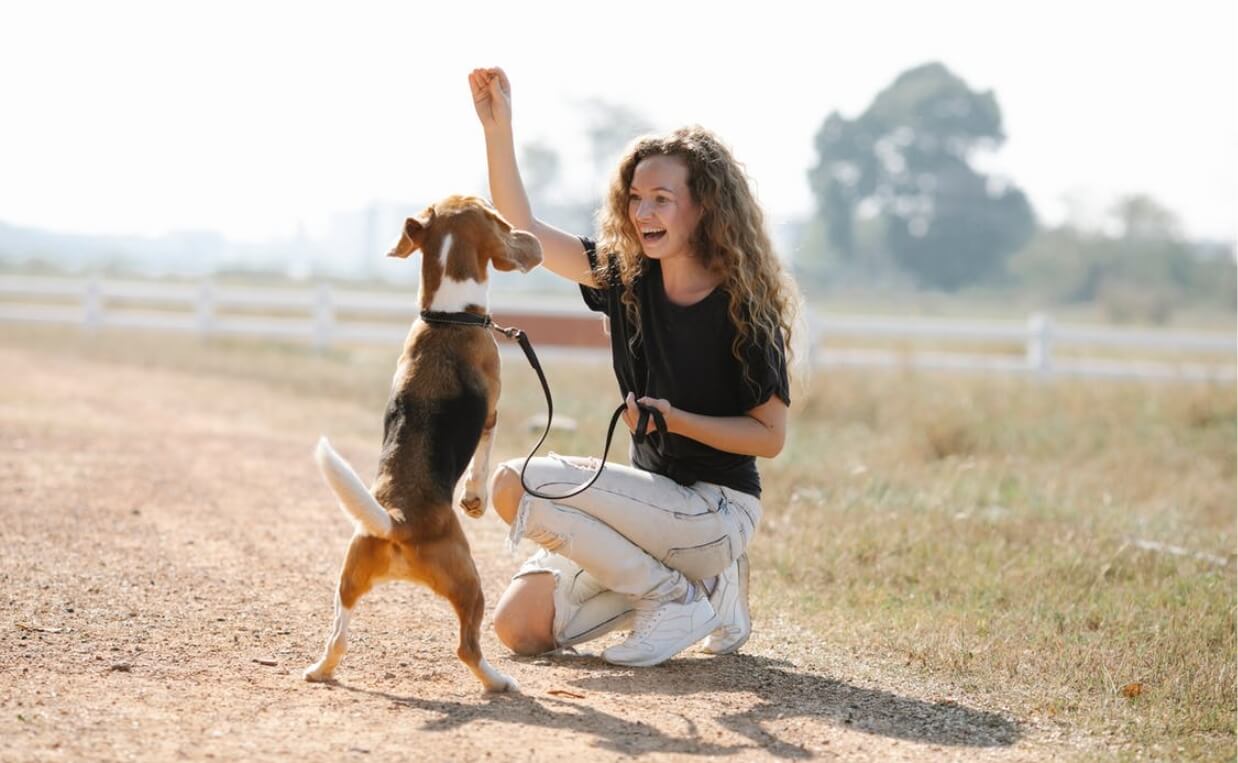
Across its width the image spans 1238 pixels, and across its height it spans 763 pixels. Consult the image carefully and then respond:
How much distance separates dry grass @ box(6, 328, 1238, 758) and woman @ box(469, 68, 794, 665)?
64 cm

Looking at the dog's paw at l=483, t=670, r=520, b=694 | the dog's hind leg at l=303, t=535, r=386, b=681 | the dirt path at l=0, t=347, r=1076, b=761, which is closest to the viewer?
the dirt path at l=0, t=347, r=1076, b=761

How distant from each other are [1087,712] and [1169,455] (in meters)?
8.12

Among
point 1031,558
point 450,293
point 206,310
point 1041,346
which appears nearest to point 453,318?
point 450,293

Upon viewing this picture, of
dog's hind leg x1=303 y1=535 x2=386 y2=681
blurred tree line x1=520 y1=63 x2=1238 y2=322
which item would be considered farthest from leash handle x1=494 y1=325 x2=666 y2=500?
blurred tree line x1=520 y1=63 x2=1238 y2=322

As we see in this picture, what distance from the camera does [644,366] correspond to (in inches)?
215

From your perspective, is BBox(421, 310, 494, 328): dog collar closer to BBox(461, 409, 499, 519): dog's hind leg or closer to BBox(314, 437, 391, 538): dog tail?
BBox(461, 409, 499, 519): dog's hind leg

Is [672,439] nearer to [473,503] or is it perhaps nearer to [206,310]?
[473,503]

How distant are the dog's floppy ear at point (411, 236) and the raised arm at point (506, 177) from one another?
77cm

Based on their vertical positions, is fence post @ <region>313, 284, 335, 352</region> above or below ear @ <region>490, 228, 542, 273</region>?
below

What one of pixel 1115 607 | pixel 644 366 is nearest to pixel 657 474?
pixel 644 366

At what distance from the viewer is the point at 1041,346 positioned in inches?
772

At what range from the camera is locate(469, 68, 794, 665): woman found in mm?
5199

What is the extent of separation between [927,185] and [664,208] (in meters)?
81.9

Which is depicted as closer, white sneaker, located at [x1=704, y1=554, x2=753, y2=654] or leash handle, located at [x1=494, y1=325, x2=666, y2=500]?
leash handle, located at [x1=494, y1=325, x2=666, y2=500]
